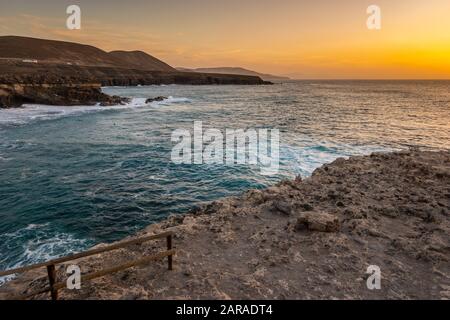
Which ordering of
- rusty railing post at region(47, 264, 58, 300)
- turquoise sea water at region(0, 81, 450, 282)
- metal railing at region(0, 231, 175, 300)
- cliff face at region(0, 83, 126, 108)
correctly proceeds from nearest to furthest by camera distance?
metal railing at region(0, 231, 175, 300) < rusty railing post at region(47, 264, 58, 300) < turquoise sea water at region(0, 81, 450, 282) < cliff face at region(0, 83, 126, 108)

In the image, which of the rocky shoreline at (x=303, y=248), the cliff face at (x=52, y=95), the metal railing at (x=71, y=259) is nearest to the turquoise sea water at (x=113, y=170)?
the rocky shoreline at (x=303, y=248)

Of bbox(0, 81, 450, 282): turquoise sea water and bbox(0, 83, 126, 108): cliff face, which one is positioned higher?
bbox(0, 83, 126, 108): cliff face

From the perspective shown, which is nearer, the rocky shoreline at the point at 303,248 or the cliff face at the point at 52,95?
the rocky shoreline at the point at 303,248

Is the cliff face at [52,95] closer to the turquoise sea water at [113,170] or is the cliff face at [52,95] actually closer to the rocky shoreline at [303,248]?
the turquoise sea water at [113,170]

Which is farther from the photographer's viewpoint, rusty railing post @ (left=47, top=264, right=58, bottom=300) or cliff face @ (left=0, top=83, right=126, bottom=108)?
cliff face @ (left=0, top=83, right=126, bottom=108)

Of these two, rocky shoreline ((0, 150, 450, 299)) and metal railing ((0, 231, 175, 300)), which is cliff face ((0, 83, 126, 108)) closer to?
rocky shoreline ((0, 150, 450, 299))

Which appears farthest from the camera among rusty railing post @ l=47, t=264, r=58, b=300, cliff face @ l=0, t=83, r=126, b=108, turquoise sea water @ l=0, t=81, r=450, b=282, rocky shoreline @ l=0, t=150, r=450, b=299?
cliff face @ l=0, t=83, r=126, b=108

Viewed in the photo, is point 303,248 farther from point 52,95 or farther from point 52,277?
point 52,95

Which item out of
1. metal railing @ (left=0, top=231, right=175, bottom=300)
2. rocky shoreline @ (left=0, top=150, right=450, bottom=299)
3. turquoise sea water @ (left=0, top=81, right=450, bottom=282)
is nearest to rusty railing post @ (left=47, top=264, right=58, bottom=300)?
metal railing @ (left=0, top=231, right=175, bottom=300)
